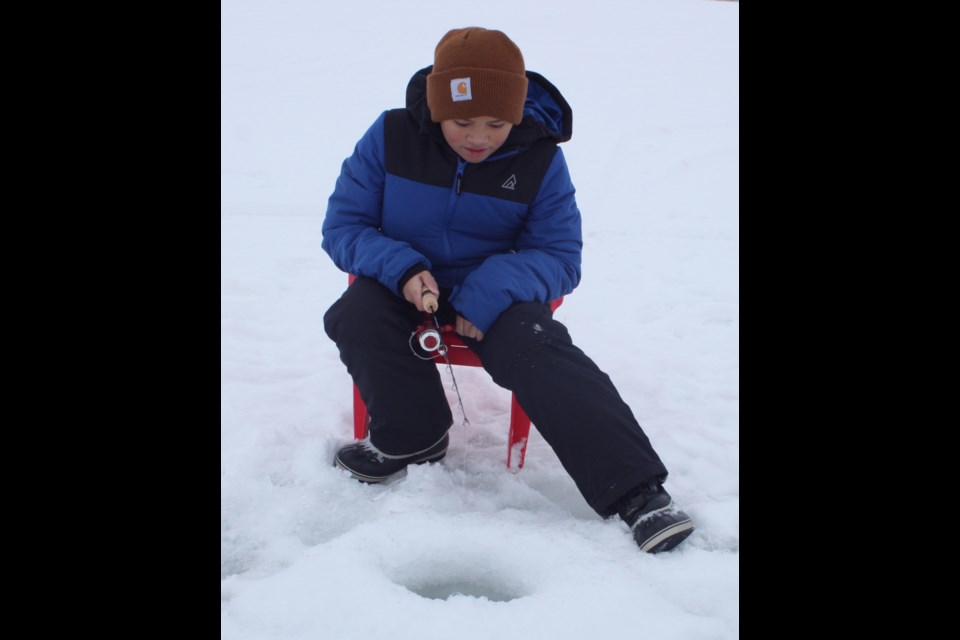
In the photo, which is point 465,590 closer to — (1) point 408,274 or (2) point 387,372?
(2) point 387,372

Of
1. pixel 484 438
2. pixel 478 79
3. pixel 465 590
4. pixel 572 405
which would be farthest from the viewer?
pixel 484 438

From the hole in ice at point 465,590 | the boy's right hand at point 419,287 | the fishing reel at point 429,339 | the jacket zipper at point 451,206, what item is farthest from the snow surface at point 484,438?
the jacket zipper at point 451,206

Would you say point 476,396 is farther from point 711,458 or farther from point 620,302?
point 620,302

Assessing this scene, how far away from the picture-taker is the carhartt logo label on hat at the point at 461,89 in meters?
1.86

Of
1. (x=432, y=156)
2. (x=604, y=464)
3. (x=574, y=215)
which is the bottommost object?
(x=604, y=464)

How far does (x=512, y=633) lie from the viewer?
52.1 inches

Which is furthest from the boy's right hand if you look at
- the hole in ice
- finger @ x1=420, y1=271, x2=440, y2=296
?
the hole in ice

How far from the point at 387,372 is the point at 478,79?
736 mm

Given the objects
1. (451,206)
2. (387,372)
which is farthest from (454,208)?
(387,372)

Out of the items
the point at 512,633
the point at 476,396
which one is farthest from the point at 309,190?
the point at 512,633

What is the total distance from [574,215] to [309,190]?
120 inches

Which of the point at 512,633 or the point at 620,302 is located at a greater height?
the point at 620,302

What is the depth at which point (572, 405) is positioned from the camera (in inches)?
67.7

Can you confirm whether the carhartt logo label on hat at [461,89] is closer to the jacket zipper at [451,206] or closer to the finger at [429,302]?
the jacket zipper at [451,206]
